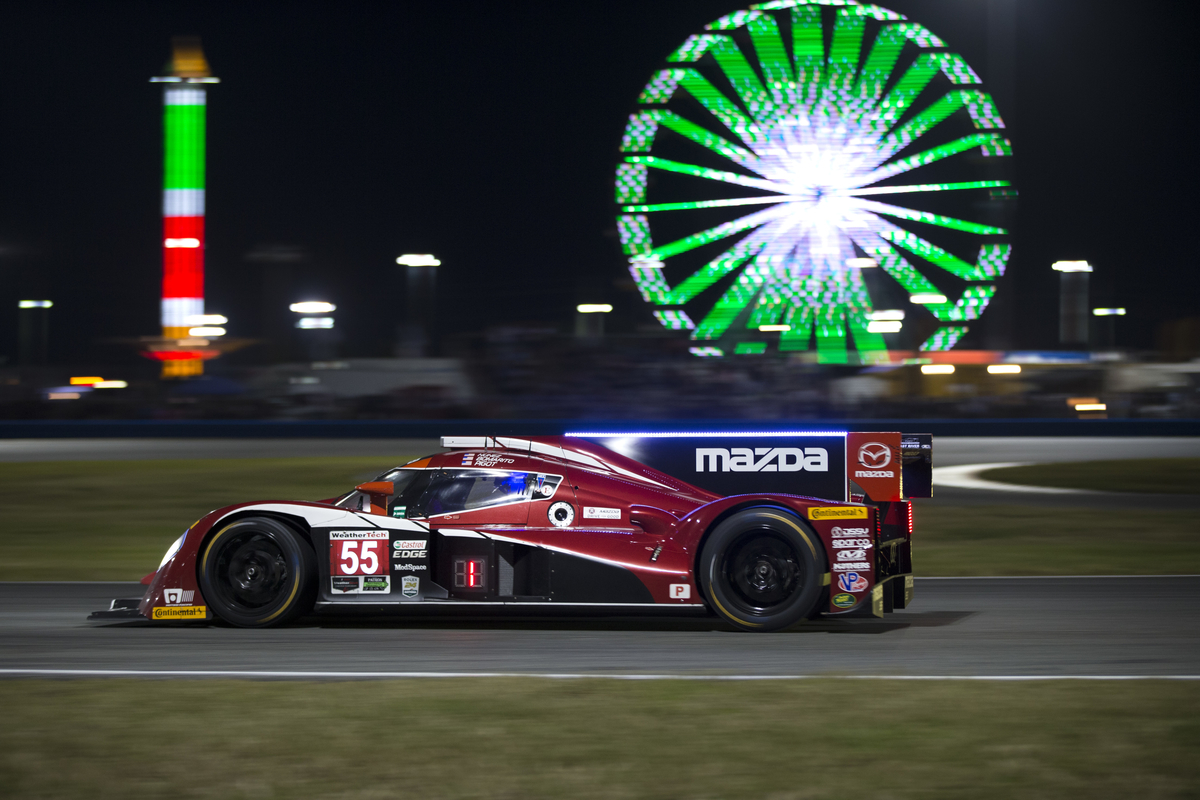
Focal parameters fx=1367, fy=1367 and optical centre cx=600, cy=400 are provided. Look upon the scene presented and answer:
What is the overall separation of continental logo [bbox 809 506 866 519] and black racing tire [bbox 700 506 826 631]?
96 mm

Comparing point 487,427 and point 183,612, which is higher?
point 487,427

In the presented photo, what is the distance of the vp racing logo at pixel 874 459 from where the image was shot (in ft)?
25.3

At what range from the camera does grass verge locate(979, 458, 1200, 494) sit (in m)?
19.4

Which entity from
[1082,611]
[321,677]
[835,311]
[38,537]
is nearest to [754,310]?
[835,311]

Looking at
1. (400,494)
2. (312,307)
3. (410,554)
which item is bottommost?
(410,554)

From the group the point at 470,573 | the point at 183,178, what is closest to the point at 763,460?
the point at 470,573

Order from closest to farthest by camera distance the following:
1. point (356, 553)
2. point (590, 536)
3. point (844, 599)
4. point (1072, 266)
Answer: point (844, 599) → point (590, 536) → point (356, 553) → point (1072, 266)

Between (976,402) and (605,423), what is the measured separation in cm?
899

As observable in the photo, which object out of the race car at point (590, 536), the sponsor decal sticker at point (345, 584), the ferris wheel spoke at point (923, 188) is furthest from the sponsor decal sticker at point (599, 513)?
the ferris wheel spoke at point (923, 188)

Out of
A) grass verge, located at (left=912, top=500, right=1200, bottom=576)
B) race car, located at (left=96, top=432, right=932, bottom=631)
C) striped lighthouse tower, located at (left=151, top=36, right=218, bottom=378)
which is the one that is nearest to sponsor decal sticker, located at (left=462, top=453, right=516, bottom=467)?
race car, located at (left=96, top=432, right=932, bottom=631)

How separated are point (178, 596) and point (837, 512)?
3.69m

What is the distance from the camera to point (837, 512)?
24.0 ft

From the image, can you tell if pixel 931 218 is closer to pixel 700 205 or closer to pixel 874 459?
pixel 700 205

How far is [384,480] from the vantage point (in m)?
7.86
